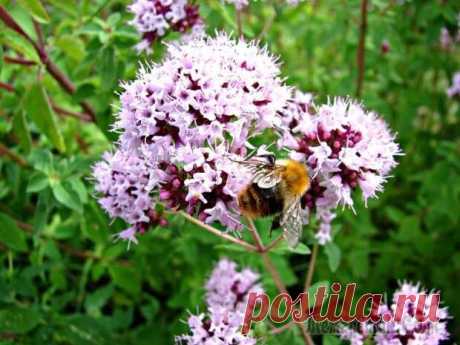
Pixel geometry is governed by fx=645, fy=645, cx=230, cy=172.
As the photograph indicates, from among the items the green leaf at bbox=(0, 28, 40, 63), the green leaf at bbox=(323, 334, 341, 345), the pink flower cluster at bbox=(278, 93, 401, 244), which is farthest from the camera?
the green leaf at bbox=(0, 28, 40, 63)

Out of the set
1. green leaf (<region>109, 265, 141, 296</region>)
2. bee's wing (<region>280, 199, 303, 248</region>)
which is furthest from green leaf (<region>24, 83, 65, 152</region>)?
bee's wing (<region>280, 199, 303, 248</region>)

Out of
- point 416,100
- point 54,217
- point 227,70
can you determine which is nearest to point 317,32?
point 416,100

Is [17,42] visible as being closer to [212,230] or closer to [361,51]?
[212,230]

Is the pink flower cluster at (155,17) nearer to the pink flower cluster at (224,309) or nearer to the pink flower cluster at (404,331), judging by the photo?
the pink flower cluster at (224,309)

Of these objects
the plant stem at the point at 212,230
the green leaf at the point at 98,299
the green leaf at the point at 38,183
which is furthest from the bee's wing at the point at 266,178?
the green leaf at the point at 98,299

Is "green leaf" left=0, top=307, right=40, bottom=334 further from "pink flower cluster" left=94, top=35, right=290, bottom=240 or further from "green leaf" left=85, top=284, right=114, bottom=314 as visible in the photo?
"pink flower cluster" left=94, top=35, right=290, bottom=240
